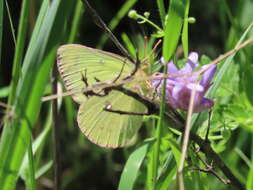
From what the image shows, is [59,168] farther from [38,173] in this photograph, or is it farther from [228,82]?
[228,82]

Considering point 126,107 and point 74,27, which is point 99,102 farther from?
point 74,27

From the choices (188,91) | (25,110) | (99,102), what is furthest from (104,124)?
Answer: (25,110)

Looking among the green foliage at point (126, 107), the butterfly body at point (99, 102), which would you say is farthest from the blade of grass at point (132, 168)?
the butterfly body at point (99, 102)

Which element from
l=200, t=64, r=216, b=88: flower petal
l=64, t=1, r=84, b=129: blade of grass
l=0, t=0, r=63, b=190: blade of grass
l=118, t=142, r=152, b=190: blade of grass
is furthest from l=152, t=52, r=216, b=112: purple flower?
l=64, t=1, r=84, b=129: blade of grass

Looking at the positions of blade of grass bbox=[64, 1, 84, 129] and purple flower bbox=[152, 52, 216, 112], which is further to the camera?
blade of grass bbox=[64, 1, 84, 129]

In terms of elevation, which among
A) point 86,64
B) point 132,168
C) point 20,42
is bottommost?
point 132,168

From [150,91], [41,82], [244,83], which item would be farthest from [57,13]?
[244,83]

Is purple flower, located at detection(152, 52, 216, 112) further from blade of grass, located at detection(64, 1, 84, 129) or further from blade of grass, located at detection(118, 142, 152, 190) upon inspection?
blade of grass, located at detection(64, 1, 84, 129)
